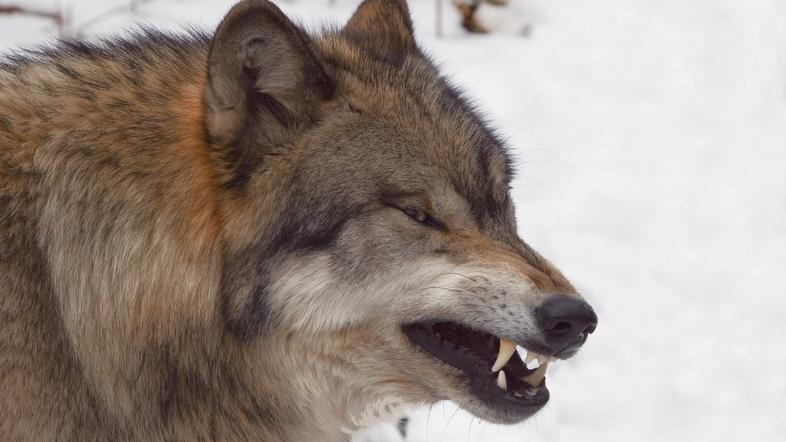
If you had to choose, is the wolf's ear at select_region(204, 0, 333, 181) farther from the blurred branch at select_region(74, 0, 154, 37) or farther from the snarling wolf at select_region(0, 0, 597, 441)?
the blurred branch at select_region(74, 0, 154, 37)

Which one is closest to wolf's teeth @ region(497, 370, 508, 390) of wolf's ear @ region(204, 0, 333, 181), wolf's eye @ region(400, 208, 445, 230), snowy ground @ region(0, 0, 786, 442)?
wolf's eye @ region(400, 208, 445, 230)

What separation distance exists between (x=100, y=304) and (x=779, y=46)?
6.54m

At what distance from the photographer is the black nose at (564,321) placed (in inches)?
114

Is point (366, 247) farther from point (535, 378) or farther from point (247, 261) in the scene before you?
point (535, 378)

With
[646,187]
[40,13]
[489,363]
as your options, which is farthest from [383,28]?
[646,187]

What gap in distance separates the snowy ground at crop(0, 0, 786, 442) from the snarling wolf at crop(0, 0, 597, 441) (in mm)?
1544

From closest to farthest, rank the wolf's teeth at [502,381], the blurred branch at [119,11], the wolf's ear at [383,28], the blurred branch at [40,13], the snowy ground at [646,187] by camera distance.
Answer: the wolf's teeth at [502,381], the wolf's ear at [383,28], the snowy ground at [646,187], the blurred branch at [40,13], the blurred branch at [119,11]

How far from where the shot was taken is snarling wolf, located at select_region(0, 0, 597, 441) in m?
2.94

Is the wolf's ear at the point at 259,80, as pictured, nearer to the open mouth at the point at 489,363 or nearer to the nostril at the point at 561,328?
the open mouth at the point at 489,363

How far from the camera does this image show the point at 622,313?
5.79 metres

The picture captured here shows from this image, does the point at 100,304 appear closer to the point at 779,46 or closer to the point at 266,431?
the point at 266,431

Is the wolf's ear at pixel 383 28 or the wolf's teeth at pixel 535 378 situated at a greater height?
the wolf's ear at pixel 383 28

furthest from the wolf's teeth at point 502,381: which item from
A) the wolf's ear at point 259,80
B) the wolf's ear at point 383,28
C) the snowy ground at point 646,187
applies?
the snowy ground at point 646,187

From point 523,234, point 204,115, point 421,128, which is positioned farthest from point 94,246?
point 523,234
